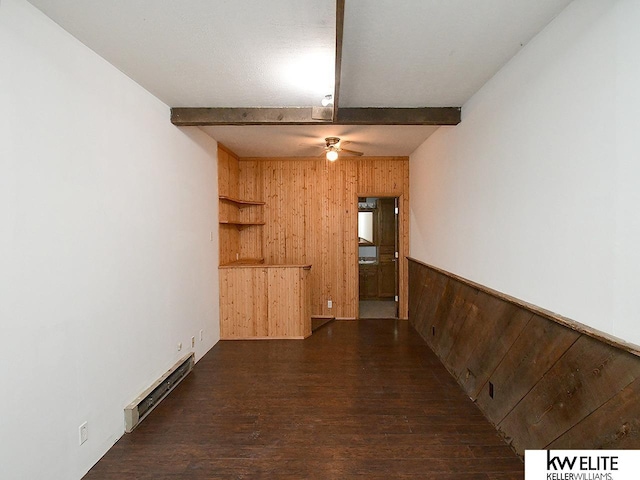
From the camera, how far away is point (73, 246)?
7.11ft

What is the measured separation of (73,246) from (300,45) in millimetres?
1993

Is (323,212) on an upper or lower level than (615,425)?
upper

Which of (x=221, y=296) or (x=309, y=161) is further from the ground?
(x=309, y=161)

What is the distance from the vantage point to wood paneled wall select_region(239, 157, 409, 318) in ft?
19.7

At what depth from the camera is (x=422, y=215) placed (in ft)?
17.0

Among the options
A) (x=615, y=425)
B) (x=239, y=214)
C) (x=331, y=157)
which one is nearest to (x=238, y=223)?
(x=239, y=214)

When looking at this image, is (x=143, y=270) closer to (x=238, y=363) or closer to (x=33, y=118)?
(x=33, y=118)

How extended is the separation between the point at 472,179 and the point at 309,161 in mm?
3304

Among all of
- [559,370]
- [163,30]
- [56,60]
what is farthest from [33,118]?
[559,370]

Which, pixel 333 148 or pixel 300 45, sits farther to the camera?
pixel 333 148

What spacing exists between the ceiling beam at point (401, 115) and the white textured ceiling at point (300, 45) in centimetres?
9

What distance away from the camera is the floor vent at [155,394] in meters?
2.69

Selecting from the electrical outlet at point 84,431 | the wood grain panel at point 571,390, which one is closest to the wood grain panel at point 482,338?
the wood grain panel at point 571,390

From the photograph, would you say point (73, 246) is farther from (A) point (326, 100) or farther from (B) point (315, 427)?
(A) point (326, 100)
